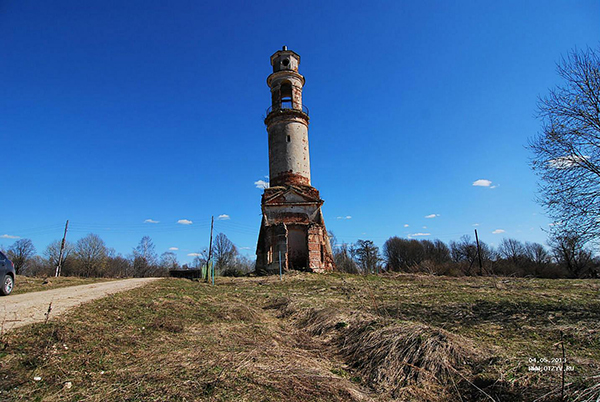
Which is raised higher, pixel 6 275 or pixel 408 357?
pixel 6 275

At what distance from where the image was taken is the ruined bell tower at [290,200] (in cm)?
2134

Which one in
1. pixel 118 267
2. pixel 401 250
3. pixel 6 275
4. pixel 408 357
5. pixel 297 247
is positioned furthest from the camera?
pixel 401 250

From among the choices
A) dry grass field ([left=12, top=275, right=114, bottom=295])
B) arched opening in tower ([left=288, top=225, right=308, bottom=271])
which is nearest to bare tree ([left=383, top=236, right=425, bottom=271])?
arched opening in tower ([left=288, top=225, right=308, bottom=271])

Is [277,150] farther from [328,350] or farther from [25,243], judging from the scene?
[25,243]

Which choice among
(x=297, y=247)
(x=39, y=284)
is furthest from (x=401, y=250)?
(x=39, y=284)

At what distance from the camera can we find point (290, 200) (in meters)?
22.4

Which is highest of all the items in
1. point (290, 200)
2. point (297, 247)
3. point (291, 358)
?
point (290, 200)

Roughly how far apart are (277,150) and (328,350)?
20.3m

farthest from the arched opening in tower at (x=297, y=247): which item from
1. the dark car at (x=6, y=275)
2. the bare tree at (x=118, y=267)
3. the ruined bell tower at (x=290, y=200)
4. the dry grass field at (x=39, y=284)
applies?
the bare tree at (x=118, y=267)

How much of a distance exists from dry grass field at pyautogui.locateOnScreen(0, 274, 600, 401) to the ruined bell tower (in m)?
14.8

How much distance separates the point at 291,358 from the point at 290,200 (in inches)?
726

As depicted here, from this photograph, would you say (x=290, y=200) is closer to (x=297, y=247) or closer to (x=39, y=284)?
(x=297, y=247)

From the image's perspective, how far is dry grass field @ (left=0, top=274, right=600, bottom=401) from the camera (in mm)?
2982

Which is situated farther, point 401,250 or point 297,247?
point 401,250
